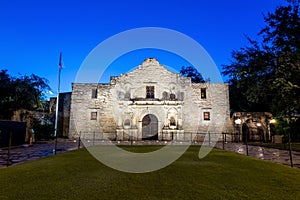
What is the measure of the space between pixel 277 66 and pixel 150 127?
1256 cm

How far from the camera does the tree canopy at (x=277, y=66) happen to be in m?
10.6

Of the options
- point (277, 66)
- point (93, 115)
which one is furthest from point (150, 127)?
point (277, 66)

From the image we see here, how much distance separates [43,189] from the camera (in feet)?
10.5

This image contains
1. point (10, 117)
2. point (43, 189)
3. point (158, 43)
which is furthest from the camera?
point (10, 117)

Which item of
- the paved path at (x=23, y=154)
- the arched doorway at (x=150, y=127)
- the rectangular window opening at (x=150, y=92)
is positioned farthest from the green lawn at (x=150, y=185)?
the rectangular window opening at (x=150, y=92)

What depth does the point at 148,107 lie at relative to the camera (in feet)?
67.5

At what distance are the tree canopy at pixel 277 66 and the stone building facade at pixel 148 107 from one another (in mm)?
7306

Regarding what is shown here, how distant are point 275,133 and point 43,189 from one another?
21777 mm

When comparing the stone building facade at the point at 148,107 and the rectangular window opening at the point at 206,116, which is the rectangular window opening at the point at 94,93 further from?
the rectangular window opening at the point at 206,116

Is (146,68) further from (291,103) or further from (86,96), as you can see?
(291,103)

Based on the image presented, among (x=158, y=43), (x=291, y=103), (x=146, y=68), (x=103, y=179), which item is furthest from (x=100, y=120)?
(x=103, y=179)

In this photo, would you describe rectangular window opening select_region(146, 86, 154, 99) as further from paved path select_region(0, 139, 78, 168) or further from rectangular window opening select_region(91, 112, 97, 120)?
paved path select_region(0, 139, 78, 168)

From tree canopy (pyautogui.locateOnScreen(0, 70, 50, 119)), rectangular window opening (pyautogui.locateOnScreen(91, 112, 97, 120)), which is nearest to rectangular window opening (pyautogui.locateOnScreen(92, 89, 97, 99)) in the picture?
rectangular window opening (pyautogui.locateOnScreen(91, 112, 97, 120))

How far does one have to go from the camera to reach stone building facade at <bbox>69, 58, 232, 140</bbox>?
2033cm
